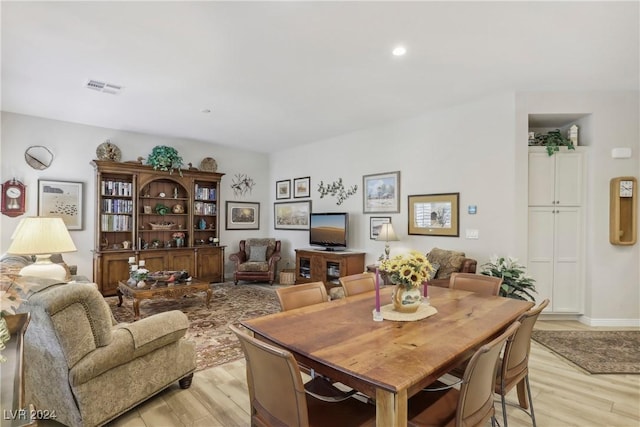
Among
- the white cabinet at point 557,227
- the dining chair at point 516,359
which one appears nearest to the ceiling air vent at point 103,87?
the dining chair at point 516,359

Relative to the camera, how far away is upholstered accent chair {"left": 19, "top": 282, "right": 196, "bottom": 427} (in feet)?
5.68

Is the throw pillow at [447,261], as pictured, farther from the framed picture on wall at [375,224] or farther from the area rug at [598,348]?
the framed picture on wall at [375,224]

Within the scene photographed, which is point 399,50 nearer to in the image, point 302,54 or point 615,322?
point 302,54

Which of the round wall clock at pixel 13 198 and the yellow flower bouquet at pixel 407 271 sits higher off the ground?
the round wall clock at pixel 13 198

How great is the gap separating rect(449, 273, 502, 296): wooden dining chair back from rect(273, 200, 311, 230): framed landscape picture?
4.25 m

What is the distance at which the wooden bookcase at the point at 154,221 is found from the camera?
17.6 feet

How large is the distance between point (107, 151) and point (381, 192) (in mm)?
4753

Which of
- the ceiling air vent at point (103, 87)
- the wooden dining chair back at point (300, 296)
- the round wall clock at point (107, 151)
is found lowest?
the wooden dining chair back at point (300, 296)

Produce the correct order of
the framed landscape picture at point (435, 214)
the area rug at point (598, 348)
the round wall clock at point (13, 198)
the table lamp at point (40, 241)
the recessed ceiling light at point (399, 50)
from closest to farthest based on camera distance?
the table lamp at point (40, 241)
the area rug at point (598, 348)
the recessed ceiling light at point (399, 50)
the framed landscape picture at point (435, 214)
the round wall clock at point (13, 198)

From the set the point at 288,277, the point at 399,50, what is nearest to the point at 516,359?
the point at 399,50

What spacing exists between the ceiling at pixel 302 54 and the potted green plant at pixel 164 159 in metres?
1.08

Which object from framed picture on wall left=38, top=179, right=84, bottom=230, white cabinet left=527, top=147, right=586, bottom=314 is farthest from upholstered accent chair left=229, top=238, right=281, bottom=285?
white cabinet left=527, top=147, right=586, bottom=314

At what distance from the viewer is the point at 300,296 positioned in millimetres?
2160

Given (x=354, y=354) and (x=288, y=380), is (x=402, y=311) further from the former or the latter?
(x=288, y=380)
